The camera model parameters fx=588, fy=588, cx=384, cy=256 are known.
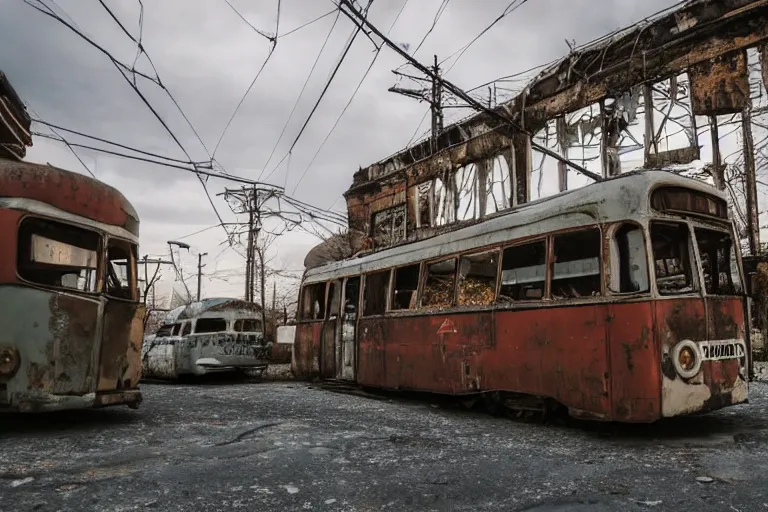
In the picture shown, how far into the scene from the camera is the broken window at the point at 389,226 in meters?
21.6

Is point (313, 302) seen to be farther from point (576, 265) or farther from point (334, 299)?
point (576, 265)

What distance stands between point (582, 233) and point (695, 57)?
8618 mm

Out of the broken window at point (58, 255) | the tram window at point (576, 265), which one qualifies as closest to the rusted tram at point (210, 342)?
the broken window at point (58, 255)

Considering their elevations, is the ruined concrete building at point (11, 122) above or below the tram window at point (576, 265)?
above

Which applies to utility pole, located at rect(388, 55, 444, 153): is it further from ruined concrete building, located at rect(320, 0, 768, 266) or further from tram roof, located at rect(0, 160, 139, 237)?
tram roof, located at rect(0, 160, 139, 237)

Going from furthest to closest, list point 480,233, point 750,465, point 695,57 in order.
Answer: point 695,57 < point 480,233 < point 750,465

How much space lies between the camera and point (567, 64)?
15.2m

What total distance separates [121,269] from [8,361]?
5.90 ft

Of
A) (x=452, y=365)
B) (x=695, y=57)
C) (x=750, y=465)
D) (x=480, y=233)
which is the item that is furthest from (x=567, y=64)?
(x=750, y=465)

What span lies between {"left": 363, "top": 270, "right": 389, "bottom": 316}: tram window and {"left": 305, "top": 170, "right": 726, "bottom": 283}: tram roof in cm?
72

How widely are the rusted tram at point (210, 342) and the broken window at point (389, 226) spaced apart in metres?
7.08

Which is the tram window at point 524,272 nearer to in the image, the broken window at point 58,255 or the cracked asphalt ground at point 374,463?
the cracked asphalt ground at point 374,463

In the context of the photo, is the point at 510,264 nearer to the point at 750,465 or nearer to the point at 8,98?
the point at 750,465

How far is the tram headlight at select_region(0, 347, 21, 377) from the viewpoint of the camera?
6.20 m
